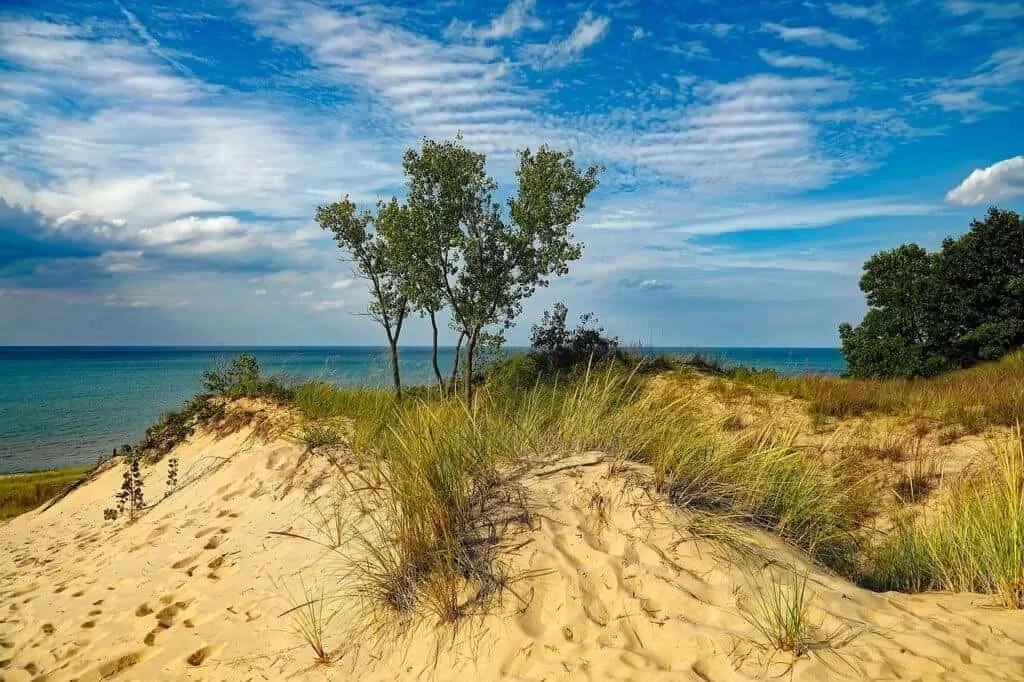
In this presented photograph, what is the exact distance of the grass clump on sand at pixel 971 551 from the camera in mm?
4738

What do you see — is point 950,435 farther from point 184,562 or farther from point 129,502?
point 129,502

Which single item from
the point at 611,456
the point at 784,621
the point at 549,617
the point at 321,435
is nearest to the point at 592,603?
the point at 549,617

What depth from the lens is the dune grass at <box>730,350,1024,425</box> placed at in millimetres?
11430

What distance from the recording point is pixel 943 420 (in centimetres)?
1172

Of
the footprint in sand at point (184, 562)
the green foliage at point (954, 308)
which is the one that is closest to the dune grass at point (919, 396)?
the green foliage at point (954, 308)

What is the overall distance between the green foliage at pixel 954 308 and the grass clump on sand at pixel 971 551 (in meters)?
17.5

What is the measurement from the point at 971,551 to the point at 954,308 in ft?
65.0

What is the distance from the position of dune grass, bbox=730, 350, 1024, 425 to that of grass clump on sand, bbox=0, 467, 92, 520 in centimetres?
1651

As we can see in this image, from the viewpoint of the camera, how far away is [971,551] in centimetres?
519

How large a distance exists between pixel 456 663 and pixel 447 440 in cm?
214

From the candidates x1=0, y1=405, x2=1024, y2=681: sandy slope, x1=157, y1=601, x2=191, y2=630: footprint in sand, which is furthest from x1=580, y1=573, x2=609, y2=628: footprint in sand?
x1=157, y1=601, x2=191, y2=630: footprint in sand

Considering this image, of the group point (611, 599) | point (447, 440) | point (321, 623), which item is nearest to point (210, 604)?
point (321, 623)

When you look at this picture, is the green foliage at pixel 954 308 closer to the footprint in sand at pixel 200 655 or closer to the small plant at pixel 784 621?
the small plant at pixel 784 621

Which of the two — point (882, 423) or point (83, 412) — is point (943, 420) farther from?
point (83, 412)
